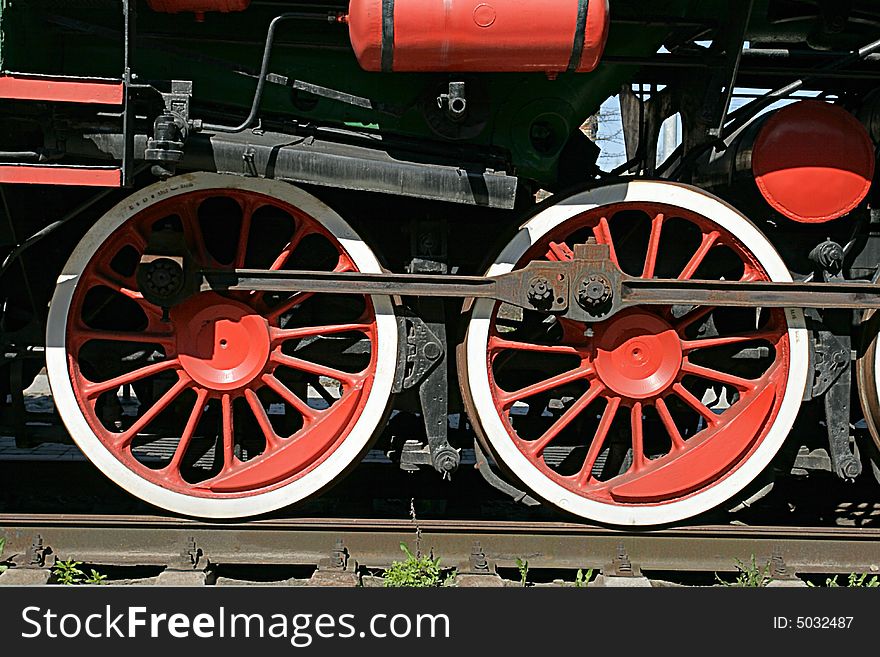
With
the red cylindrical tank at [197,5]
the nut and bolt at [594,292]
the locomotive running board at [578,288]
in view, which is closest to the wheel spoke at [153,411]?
the locomotive running board at [578,288]

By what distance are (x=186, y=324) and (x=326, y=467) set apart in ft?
2.59

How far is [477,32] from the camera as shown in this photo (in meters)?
2.98

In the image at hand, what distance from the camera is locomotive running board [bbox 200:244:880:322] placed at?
3426 mm

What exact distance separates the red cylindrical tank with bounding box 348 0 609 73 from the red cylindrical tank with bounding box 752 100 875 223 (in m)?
0.83

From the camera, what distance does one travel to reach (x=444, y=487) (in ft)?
14.9

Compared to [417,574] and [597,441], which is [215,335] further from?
[597,441]

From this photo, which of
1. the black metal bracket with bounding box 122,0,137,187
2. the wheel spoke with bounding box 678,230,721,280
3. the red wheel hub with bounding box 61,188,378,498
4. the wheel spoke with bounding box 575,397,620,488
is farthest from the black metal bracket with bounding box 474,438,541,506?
the black metal bracket with bounding box 122,0,137,187

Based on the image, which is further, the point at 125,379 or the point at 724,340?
the point at 724,340

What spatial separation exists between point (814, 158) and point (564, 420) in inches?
53.7

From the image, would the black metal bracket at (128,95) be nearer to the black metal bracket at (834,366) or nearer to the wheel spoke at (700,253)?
the wheel spoke at (700,253)

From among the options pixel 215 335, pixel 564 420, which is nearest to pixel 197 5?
pixel 215 335
